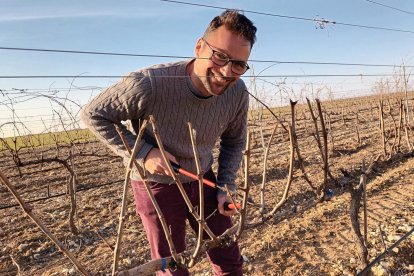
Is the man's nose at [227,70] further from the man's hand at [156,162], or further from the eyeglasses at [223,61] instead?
the man's hand at [156,162]

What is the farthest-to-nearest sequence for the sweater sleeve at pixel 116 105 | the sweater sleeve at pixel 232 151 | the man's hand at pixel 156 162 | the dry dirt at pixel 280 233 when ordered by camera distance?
the dry dirt at pixel 280 233 → the sweater sleeve at pixel 232 151 → the sweater sleeve at pixel 116 105 → the man's hand at pixel 156 162

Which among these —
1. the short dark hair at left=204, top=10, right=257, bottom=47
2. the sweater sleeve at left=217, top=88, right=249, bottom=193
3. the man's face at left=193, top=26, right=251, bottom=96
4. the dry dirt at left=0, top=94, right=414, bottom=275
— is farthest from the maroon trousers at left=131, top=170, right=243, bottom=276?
the short dark hair at left=204, top=10, right=257, bottom=47

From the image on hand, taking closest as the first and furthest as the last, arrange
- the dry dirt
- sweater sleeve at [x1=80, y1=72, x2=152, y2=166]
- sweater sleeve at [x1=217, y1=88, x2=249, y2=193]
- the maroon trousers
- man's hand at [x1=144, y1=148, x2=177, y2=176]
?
1. man's hand at [x1=144, y1=148, x2=177, y2=176]
2. sweater sleeve at [x1=80, y1=72, x2=152, y2=166]
3. the maroon trousers
4. sweater sleeve at [x1=217, y1=88, x2=249, y2=193]
5. the dry dirt

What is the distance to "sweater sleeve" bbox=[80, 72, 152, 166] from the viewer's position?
1594 mm

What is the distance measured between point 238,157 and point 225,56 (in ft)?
2.40

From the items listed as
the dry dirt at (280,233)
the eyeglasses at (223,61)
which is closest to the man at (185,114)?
the eyeglasses at (223,61)

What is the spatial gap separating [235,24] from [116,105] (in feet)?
2.06

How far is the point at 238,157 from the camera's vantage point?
2.11 meters

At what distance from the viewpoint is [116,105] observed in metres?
1.61

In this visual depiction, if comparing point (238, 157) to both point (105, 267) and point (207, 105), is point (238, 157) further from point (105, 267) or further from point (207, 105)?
point (105, 267)

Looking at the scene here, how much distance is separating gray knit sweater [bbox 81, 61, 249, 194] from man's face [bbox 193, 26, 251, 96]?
0.12 meters

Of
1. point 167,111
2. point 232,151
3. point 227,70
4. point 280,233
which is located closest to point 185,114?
point 167,111

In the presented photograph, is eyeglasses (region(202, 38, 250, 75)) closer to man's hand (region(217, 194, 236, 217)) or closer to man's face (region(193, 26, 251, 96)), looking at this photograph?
man's face (region(193, 26, 251, 96))

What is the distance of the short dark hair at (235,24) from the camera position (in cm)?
153
